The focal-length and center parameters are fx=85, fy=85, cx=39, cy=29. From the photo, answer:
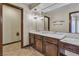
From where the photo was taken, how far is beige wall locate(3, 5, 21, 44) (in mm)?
1978

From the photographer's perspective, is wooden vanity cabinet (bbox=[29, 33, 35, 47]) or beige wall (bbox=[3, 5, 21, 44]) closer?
beige wall (bbox=[3, 5, 21, 44])

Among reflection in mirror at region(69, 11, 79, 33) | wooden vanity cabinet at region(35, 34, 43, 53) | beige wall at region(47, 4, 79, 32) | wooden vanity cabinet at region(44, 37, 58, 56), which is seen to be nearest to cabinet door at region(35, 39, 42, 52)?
wooden vanity cabinet at region(35, 34, 43, 53)

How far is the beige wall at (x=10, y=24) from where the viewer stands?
1978 mm

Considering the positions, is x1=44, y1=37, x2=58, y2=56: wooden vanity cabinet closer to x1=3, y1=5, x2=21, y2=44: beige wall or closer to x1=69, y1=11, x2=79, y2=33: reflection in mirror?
x1=69, y1=11, x2=79, y2=33: reflection in mirror

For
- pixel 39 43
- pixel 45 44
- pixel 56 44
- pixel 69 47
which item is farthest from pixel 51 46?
pixel 39 43

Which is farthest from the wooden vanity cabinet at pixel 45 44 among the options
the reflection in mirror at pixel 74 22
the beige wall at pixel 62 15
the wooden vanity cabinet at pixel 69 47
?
the reflection in mirror at pixel 74 22

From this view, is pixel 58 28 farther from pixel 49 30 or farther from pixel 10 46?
pixel 10 46

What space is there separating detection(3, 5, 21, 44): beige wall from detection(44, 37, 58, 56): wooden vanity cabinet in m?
0.78

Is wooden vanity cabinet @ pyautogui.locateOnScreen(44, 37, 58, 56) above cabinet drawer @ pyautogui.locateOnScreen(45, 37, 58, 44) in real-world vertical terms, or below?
below

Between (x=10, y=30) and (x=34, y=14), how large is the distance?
3.57 ft

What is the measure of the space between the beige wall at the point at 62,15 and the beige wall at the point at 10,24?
0.83 m

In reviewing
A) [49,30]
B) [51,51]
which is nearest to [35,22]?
[49,30]

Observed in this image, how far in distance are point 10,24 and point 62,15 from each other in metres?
A: 1.24

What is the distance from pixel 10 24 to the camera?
6.72 feet
